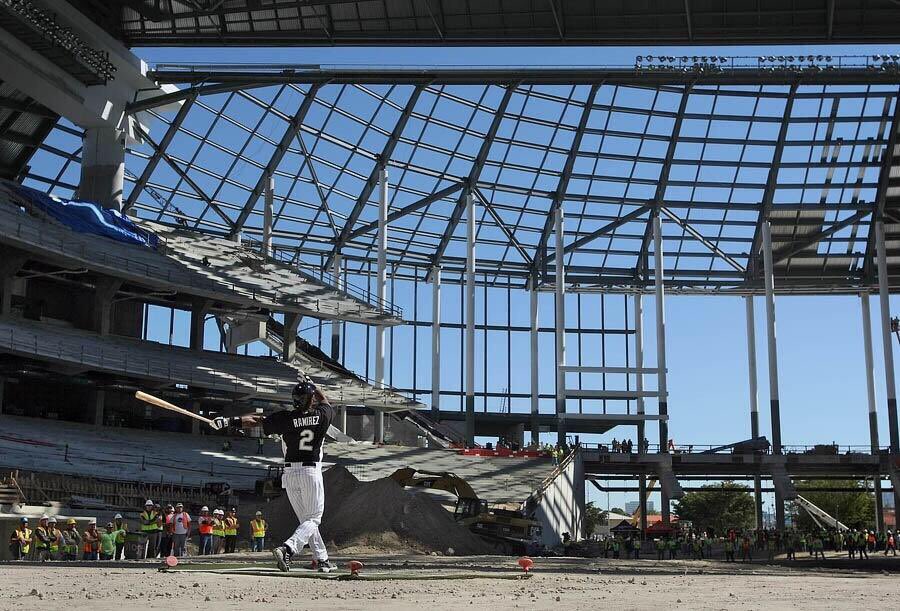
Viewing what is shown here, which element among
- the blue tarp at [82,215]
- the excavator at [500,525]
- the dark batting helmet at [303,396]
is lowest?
the excavator at [500,525]

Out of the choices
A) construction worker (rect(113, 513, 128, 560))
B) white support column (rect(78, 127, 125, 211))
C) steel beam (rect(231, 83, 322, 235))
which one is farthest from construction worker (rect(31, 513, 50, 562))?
steel beam (rect(231, 83, 322, 235))

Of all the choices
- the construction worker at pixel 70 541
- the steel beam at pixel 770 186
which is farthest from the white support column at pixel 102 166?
the steel beam at pixel 770 186

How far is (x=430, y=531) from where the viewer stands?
31.9m

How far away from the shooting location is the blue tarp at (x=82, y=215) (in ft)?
166

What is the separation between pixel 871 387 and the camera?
6619cm

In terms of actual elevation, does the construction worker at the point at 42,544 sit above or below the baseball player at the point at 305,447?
A: below

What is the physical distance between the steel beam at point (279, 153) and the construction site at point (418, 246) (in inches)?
6.3

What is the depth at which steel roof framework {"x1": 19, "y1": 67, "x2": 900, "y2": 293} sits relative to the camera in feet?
195

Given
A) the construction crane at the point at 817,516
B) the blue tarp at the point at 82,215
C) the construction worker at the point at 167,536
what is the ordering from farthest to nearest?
the construction crane at the point at 817,516
the blue tarp at the point at 82,215
the construction worker at the point at 167,536

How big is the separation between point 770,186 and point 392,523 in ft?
141

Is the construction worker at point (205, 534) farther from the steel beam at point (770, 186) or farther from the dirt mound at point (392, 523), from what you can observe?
the steel beam at point (770, 186)

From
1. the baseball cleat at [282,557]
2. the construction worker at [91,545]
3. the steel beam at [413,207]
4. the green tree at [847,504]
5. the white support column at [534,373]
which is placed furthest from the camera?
the green tree at [847,504]

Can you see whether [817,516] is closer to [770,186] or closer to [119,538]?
[770,186]

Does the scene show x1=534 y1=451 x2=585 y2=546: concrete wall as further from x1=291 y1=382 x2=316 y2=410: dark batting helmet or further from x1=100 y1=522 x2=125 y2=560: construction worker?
x1=291 y1=382 x2=316 y2=410: dark batting helmet
